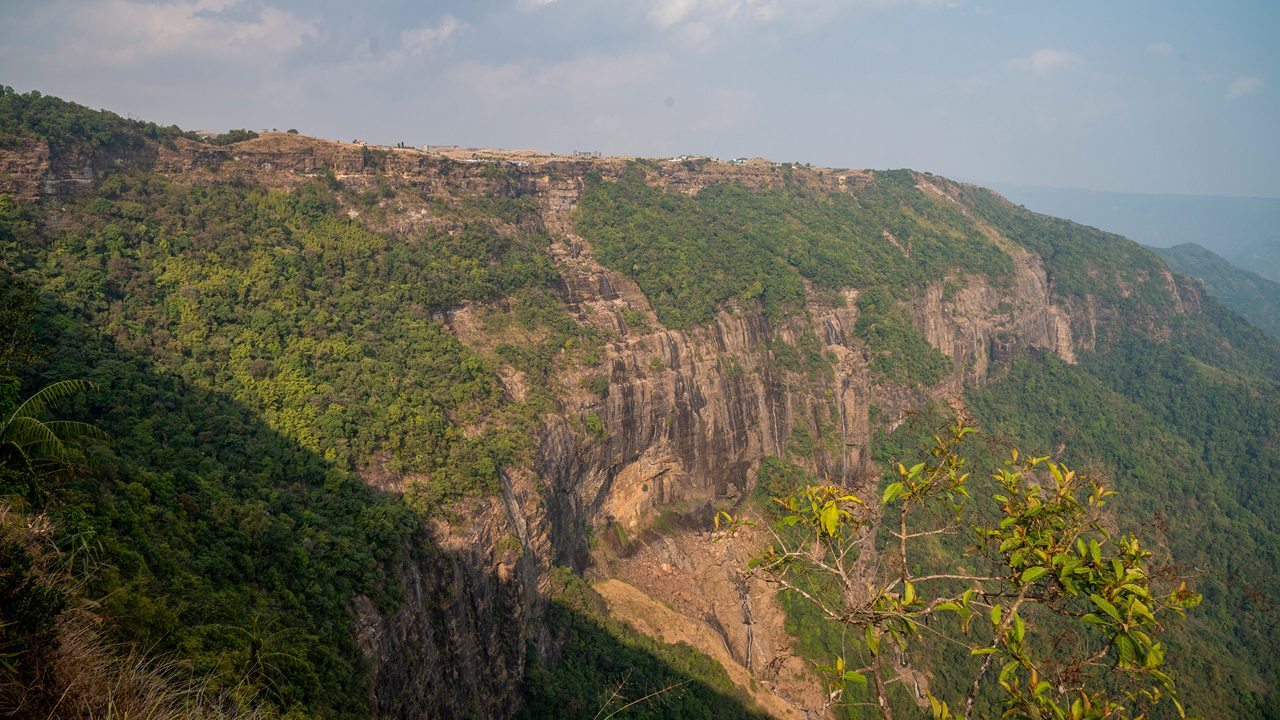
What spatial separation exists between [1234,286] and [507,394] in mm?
205354

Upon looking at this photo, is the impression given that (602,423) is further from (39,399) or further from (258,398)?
(39,399)

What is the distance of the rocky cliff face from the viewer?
3023cm

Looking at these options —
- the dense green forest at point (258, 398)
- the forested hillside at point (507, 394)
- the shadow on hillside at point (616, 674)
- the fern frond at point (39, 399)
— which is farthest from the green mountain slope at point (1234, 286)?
the fern frond at point (39, 399)

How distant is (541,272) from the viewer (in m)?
57.3

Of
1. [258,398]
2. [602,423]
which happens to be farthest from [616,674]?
[258,398]

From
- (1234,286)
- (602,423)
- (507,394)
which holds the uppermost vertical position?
(507,394)

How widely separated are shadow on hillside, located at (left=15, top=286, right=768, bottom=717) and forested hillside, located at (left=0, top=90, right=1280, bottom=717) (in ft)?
0.48

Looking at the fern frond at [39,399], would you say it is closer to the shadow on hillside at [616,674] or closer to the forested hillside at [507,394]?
the forested hillside at [507,394]

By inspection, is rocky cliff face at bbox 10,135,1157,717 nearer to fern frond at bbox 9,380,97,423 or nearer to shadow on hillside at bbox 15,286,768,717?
shadow on hillside at bbox 15,286,768,717

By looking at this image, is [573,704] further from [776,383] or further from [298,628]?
[776,383]

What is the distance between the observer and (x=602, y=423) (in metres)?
50.0

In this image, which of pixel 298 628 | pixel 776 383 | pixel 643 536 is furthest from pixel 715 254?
pixel 298 628

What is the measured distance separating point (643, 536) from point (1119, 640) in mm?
48944

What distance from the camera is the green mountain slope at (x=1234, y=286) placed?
476ft
